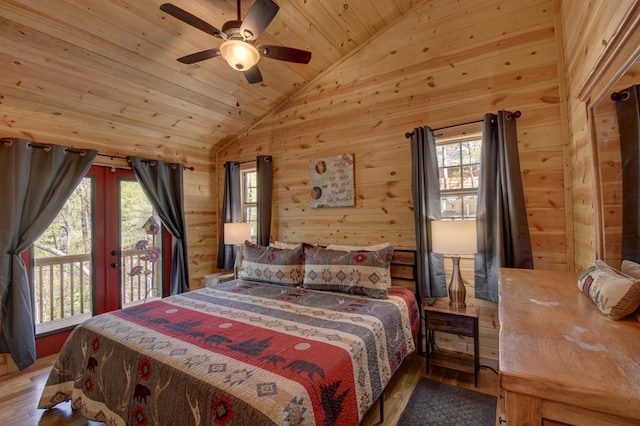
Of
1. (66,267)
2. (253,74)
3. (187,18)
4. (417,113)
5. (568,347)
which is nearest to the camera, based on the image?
(568,347)

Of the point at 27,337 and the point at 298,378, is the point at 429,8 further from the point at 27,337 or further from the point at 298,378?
the point at 27,337

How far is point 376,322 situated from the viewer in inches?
79.1

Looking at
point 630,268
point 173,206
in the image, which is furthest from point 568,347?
point 173,206

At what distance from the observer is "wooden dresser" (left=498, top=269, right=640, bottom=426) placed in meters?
0.63

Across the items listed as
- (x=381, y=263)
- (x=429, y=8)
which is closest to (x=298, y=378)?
(x=381, y=263)

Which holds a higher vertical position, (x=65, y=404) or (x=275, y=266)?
(x=275, y=266)

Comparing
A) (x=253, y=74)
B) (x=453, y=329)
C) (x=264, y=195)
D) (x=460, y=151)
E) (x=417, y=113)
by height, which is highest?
(x=253, y=74)

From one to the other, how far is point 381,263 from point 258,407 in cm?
170

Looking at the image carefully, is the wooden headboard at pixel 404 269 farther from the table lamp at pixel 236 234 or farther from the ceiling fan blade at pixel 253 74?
the ceiling fan blade at pixel 253 74

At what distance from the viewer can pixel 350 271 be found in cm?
267

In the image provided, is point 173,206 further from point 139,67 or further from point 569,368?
point 569,368

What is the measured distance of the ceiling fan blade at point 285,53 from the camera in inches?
80.4

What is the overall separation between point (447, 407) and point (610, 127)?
2.00m

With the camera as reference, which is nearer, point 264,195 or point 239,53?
point 239,53
